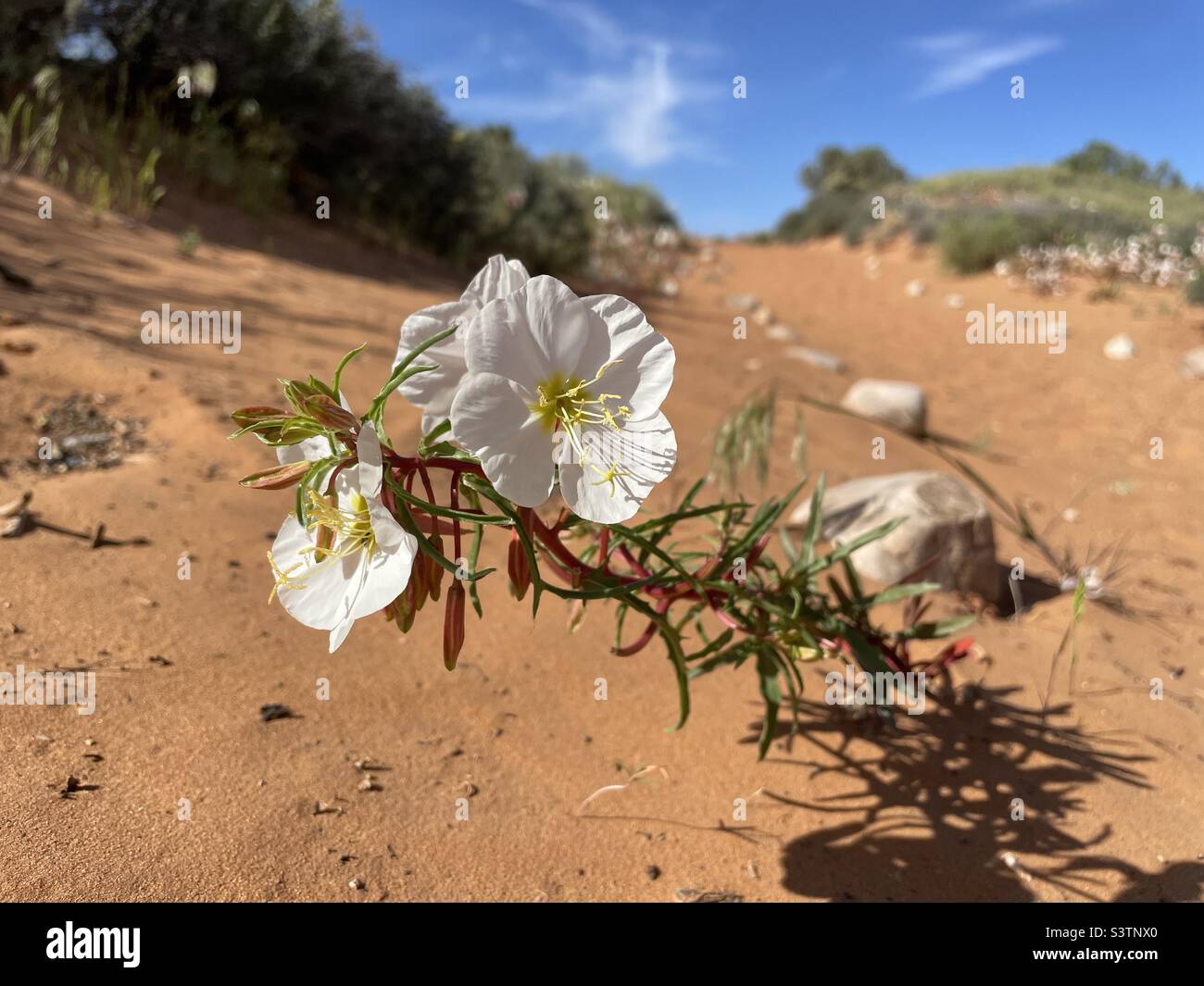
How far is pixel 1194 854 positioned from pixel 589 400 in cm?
157

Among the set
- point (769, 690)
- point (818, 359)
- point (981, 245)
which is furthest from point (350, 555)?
point (981, 245)

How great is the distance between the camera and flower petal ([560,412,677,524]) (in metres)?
0.95

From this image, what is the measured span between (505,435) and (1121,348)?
8.35m

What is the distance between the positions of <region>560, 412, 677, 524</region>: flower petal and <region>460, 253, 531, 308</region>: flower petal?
234mm

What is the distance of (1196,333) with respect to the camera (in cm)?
808

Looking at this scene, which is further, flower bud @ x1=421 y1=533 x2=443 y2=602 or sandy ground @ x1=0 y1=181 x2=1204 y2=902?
sandy ground @ x1=0 y1=181 x2=1204 y2=902

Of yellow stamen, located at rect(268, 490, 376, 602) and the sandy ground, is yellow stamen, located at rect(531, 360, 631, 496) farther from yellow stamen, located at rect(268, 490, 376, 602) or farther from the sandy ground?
the sandy ground

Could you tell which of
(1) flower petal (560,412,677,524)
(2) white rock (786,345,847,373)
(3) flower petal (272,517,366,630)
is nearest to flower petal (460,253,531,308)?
(1) flower petal (560,412,677,524)

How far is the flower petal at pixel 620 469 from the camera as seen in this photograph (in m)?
0.95

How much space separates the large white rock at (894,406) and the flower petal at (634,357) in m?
4.22

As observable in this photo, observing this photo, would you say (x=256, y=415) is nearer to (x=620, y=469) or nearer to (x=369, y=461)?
(x=369, y=461)

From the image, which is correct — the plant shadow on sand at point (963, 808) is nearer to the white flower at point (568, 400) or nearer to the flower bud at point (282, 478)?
the white flower at point (568, 400)

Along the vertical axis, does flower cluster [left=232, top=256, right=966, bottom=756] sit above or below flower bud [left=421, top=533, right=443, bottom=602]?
above
